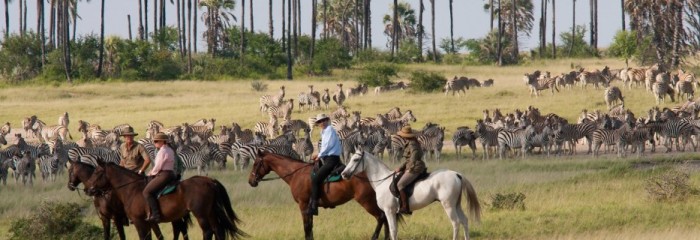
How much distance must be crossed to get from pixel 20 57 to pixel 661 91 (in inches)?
1843

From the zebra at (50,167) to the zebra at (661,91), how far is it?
85.0 feet

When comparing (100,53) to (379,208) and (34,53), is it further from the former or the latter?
(379,208)

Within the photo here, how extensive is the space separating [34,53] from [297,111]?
35.2 m

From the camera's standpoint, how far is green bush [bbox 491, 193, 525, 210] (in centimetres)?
2092

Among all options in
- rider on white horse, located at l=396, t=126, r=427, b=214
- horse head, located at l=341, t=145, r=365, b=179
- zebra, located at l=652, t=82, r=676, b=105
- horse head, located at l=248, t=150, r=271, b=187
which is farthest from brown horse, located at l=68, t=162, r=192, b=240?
zebra, located at l=652, t=82, r=676, b=105

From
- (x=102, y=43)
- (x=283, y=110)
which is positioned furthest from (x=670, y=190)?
(x=102, y=43)

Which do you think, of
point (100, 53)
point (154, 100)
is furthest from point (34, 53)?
point (154, 100)

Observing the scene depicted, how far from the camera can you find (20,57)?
263ft

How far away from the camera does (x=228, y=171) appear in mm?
32625

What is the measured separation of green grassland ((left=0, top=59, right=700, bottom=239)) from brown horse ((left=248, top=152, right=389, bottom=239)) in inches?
25.7

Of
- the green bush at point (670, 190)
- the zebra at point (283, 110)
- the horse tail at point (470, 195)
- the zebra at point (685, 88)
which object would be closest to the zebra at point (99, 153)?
the zebra at point (283, 110)

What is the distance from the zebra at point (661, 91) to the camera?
158ft

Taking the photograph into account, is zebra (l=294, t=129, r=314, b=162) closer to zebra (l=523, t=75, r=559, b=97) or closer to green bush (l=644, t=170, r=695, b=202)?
green bush (l=644, t=170, r=695, b=202)

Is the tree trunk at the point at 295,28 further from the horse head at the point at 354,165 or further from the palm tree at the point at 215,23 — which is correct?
the horse head at the point at 354,165
